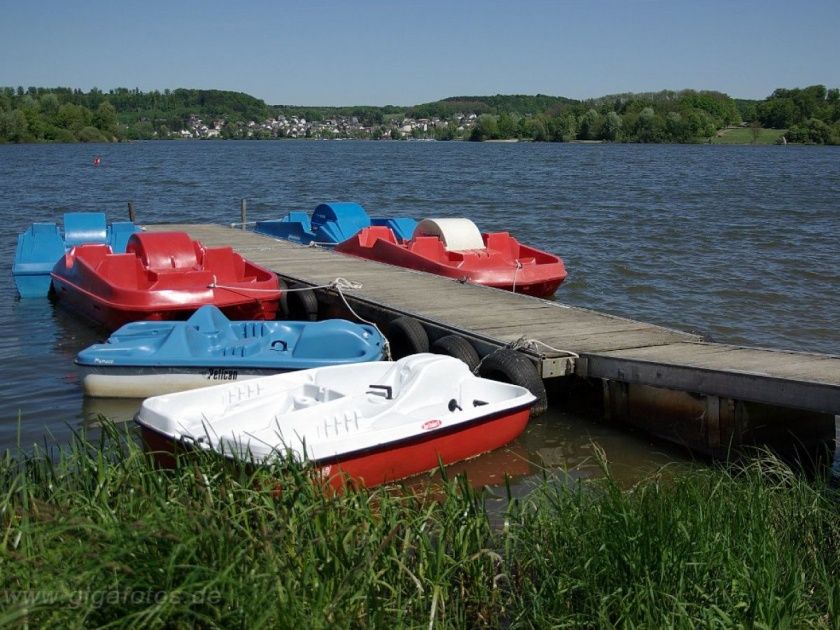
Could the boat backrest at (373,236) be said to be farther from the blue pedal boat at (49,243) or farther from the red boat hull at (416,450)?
the red boat hull at (416,450)

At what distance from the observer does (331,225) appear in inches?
719

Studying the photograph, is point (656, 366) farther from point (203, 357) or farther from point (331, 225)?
point (331, 225)

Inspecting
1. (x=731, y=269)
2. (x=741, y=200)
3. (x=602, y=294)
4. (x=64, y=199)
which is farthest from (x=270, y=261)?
(x=741, y=200)

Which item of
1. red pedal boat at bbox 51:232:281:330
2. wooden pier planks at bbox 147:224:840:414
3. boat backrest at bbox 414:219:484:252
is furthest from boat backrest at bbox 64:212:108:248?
boat backrest at bbox 414:219:484:252

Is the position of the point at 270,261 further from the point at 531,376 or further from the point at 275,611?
the point at 275,611

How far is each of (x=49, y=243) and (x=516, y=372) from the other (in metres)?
10.3

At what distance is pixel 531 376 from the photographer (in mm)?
8266

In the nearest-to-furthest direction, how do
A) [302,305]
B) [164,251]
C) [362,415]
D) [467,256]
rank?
1. [362,415]
2. [302,305]
3. [164,251]
4. [467,256]

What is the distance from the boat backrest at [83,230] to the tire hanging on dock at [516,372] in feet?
33.1

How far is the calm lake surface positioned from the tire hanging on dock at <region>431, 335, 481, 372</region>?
864 mm

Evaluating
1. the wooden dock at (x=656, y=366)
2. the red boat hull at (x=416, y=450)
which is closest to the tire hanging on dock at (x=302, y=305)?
the wooden dock at (x=656, y=366)

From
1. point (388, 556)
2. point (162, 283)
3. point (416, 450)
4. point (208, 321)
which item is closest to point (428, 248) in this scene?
point (162, 283)

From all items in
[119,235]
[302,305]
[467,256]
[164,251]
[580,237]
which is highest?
[164,251]

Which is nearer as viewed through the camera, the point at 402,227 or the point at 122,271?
the point at 122,271
